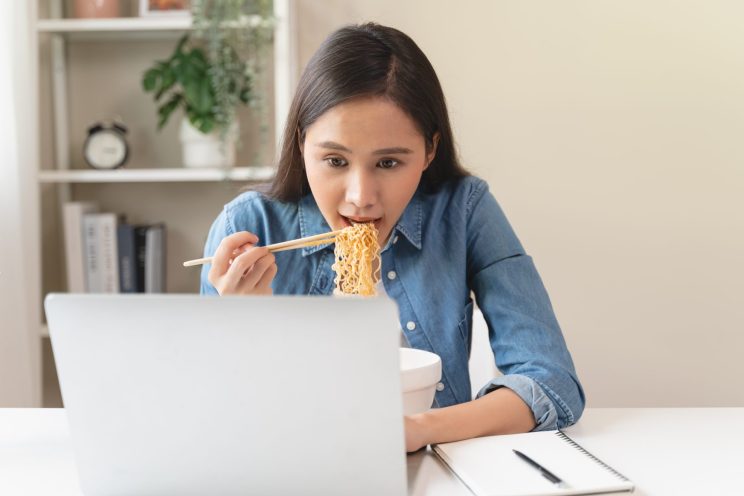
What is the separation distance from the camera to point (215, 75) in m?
2.47

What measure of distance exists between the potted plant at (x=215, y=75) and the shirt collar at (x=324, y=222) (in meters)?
0.97

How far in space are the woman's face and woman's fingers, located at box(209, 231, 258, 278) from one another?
5.4 inches

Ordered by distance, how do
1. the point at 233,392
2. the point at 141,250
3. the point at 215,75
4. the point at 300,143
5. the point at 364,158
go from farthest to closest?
the point at 141,250
the point at 215,75
the point at 300,143
the point at 364,158
the point at 233,392

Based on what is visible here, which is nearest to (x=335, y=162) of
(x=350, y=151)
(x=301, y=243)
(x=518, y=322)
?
(x=350, y=151)

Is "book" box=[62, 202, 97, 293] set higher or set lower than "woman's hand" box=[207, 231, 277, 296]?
lower

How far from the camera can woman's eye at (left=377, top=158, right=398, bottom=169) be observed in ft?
4.34

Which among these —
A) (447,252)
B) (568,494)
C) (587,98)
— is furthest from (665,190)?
(568,494)

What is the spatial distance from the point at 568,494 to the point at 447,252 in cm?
73

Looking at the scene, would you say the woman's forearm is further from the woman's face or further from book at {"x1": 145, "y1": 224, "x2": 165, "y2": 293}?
book at {"x1": 145, "y1": 224, "x2": 165, "y2": 293}

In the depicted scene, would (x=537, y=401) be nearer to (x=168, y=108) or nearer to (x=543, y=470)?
(x=543, y=470)

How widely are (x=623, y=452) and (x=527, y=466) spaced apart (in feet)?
0.59

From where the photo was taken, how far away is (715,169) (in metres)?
2.60

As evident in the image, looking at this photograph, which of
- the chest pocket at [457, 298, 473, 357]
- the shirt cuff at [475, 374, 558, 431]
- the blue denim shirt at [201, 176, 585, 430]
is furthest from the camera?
the chest pocket at [457, 298, 473, 357]

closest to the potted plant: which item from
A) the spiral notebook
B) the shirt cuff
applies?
the shirt cuff
